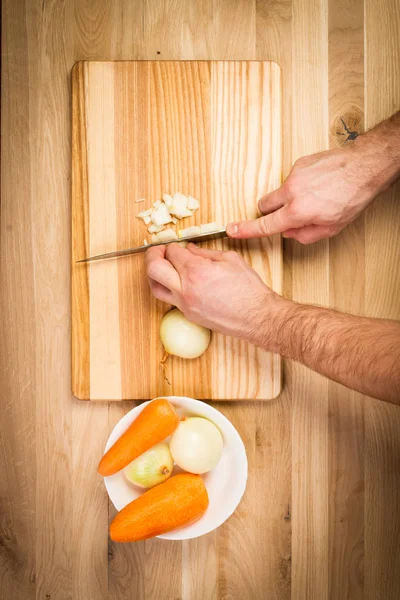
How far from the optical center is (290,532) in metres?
0.93

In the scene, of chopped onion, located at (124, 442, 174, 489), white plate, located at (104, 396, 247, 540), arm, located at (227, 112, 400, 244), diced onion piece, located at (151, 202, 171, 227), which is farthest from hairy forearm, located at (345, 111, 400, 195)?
chopped onion, located at (124, 442, 174, 489)

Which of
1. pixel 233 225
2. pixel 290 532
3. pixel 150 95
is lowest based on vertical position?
pixel 290 532

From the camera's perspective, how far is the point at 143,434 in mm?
773

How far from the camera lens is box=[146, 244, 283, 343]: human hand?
770mm

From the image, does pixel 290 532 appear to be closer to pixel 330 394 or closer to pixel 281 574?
pixel 281 574

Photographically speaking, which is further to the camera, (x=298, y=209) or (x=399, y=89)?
(x=399, y=89)

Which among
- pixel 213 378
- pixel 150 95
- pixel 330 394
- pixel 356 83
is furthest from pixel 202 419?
pixel 356 83

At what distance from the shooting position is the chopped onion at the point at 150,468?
799 millimetres

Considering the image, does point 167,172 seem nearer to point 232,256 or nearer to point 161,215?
point 161,215

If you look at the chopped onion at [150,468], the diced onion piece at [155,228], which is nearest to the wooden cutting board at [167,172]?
the diced onion piece at [155,228]

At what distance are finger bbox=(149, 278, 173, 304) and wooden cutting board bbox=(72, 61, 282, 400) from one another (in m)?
0.04

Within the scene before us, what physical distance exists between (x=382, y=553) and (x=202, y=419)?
0.48 metres

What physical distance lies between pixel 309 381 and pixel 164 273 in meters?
0.37

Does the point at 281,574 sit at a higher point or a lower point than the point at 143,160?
lower
